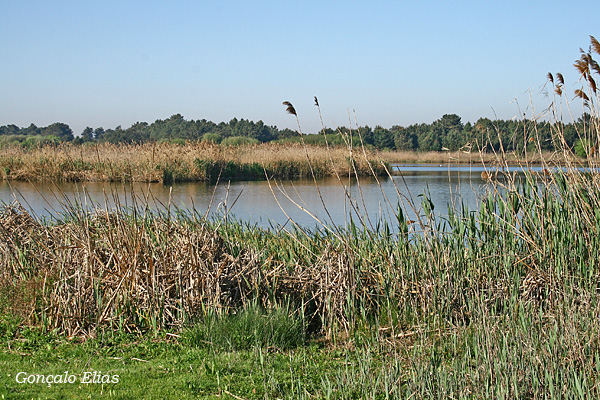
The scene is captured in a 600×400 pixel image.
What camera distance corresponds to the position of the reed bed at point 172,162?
18094mm

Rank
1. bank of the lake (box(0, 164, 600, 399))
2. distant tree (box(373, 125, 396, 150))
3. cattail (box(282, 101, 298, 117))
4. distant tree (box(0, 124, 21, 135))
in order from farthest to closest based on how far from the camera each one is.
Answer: distant tree (box(0, 124, 21, 135)), distant tree (box(373, 125, 396, 150)), cattail (box(282, 101, 298, 117)), bank of the lake (box(0, 164, 600, 399))

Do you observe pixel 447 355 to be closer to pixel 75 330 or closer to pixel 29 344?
pixel 75 330

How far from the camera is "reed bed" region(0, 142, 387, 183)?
18094mm

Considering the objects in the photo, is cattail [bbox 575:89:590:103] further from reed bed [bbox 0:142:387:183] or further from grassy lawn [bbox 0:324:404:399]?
reed bed [bbox 0:142:387:183]

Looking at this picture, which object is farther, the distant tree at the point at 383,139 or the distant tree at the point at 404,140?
the distant tree at the point at 383,139

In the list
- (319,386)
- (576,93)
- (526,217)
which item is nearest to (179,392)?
(319,386)

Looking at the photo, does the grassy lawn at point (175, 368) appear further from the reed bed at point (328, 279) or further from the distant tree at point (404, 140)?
the distant tree at point (404, 140)

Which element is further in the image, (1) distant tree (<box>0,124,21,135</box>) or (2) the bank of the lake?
(1) distant tree (<box>0,124,21,135</box>)

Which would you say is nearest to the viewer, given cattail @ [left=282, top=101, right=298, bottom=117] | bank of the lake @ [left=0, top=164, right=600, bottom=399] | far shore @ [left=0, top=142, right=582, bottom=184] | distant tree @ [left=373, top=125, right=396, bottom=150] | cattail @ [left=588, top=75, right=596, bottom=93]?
bank of the lake @ [left=0, top=164, right=600, bottom=399]

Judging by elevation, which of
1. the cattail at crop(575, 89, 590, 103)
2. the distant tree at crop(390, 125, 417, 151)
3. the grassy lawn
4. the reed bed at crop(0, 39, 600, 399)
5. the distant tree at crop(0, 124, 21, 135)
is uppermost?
the distant tree at crop(0, 124, 21, 135)

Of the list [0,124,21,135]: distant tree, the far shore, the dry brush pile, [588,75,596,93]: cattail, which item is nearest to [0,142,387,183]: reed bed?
the far shore

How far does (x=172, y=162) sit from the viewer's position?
19.6 meters

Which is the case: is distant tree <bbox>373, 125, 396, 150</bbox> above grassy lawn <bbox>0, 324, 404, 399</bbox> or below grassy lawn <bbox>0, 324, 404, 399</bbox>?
above

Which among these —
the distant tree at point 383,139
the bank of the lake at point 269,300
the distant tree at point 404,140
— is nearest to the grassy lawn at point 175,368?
the bank of the lake at point 269,300
